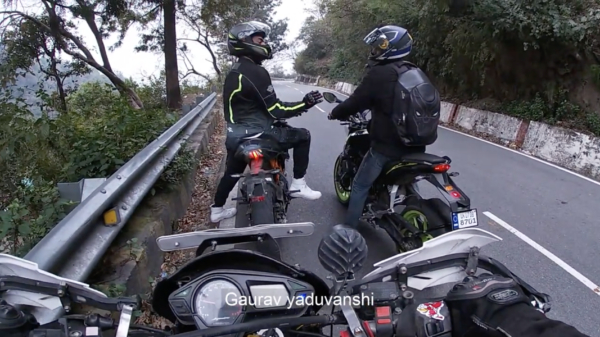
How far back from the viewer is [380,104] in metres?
4.54

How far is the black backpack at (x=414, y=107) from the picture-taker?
4.22 meters

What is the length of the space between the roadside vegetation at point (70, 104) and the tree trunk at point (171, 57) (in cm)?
3

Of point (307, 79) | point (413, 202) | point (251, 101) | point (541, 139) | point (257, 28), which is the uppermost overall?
point (257, 28)

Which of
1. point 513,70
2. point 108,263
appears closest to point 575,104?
point 513,70

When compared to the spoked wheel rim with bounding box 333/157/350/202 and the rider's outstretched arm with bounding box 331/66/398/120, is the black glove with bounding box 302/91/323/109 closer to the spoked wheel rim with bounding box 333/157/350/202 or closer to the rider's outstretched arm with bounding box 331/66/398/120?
the rider's outstretched arm with bounding box 331/66/398/120

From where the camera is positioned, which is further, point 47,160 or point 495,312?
point 47,160

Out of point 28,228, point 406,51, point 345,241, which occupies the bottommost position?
point 28,228

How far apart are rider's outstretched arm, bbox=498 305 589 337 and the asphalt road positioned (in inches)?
107

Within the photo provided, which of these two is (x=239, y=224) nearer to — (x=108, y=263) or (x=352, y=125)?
(x=352, y=125)

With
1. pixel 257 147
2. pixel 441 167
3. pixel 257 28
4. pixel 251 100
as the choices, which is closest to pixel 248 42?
pixel 257 28

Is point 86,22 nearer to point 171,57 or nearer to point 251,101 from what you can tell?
point 171,57

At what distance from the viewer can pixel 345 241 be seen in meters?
1.92

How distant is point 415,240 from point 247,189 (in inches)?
63.1

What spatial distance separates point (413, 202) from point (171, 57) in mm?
11898
